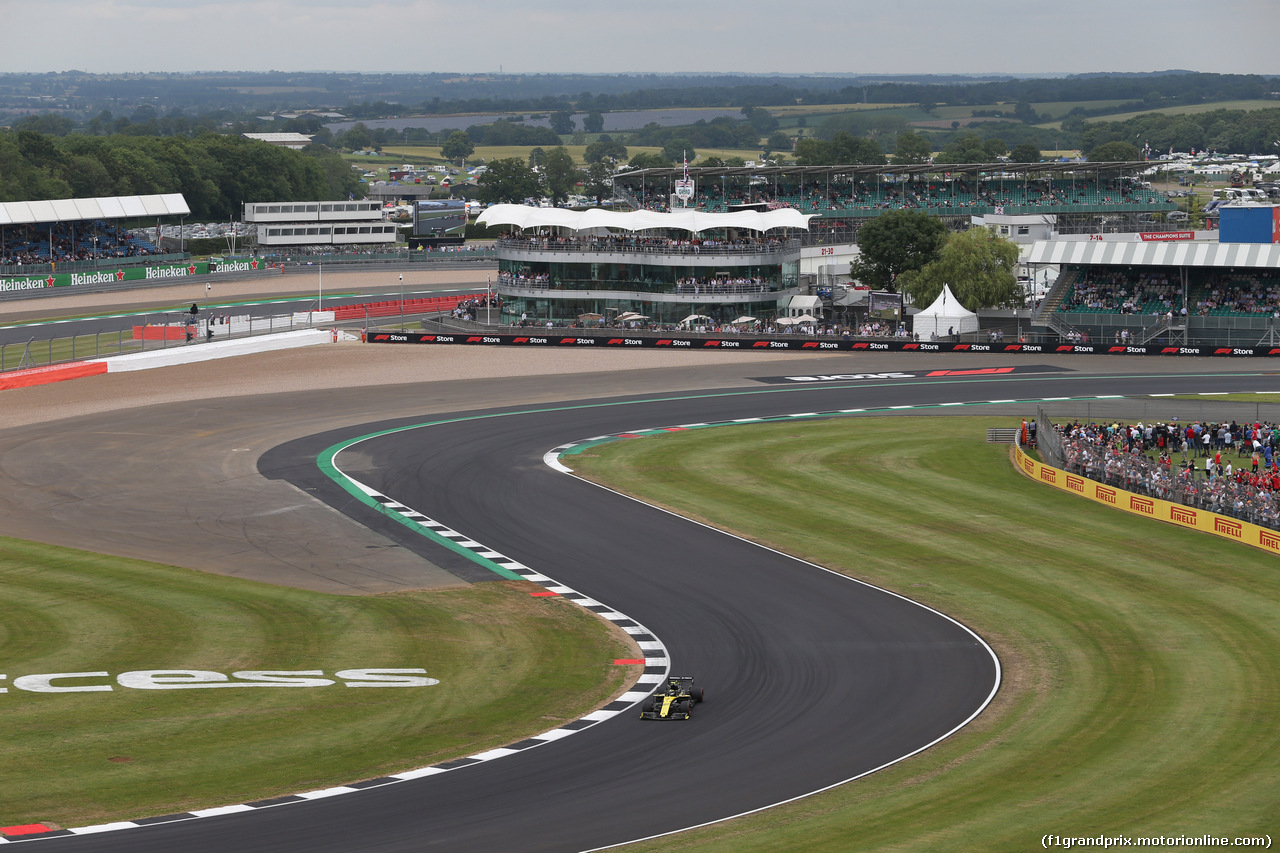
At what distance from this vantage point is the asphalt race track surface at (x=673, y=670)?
18.2 meters

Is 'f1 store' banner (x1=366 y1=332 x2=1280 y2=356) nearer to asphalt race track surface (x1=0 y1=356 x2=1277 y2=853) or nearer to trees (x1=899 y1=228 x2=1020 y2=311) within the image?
trees (x1=899 y1=228 x2=1020 y2=311)

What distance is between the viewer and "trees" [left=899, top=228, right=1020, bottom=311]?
82.8 m

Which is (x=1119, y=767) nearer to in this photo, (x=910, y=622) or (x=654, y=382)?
(x=910, y=622)

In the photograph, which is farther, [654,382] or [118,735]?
[654,382]

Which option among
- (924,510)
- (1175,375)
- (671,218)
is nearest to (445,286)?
(671,218)

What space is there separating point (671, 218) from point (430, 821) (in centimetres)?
7160

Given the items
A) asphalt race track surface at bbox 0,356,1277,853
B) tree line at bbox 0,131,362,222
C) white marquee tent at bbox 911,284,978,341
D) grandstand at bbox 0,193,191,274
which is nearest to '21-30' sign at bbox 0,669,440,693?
asphalt race track surface at bbox 0,356,1277,853

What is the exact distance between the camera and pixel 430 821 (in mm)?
18312

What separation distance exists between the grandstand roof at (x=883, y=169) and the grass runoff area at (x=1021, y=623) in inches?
2367

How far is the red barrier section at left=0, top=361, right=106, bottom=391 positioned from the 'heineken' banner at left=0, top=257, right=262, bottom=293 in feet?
140

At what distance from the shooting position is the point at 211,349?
7112 centimetres

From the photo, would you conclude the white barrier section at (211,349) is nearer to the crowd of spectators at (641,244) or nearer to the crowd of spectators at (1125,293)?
the crowd of spectators at (641,244)

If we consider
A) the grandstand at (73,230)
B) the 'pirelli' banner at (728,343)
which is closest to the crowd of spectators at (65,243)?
the grandstand at (73,230)

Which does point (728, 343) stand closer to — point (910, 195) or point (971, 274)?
point (971, 274)
